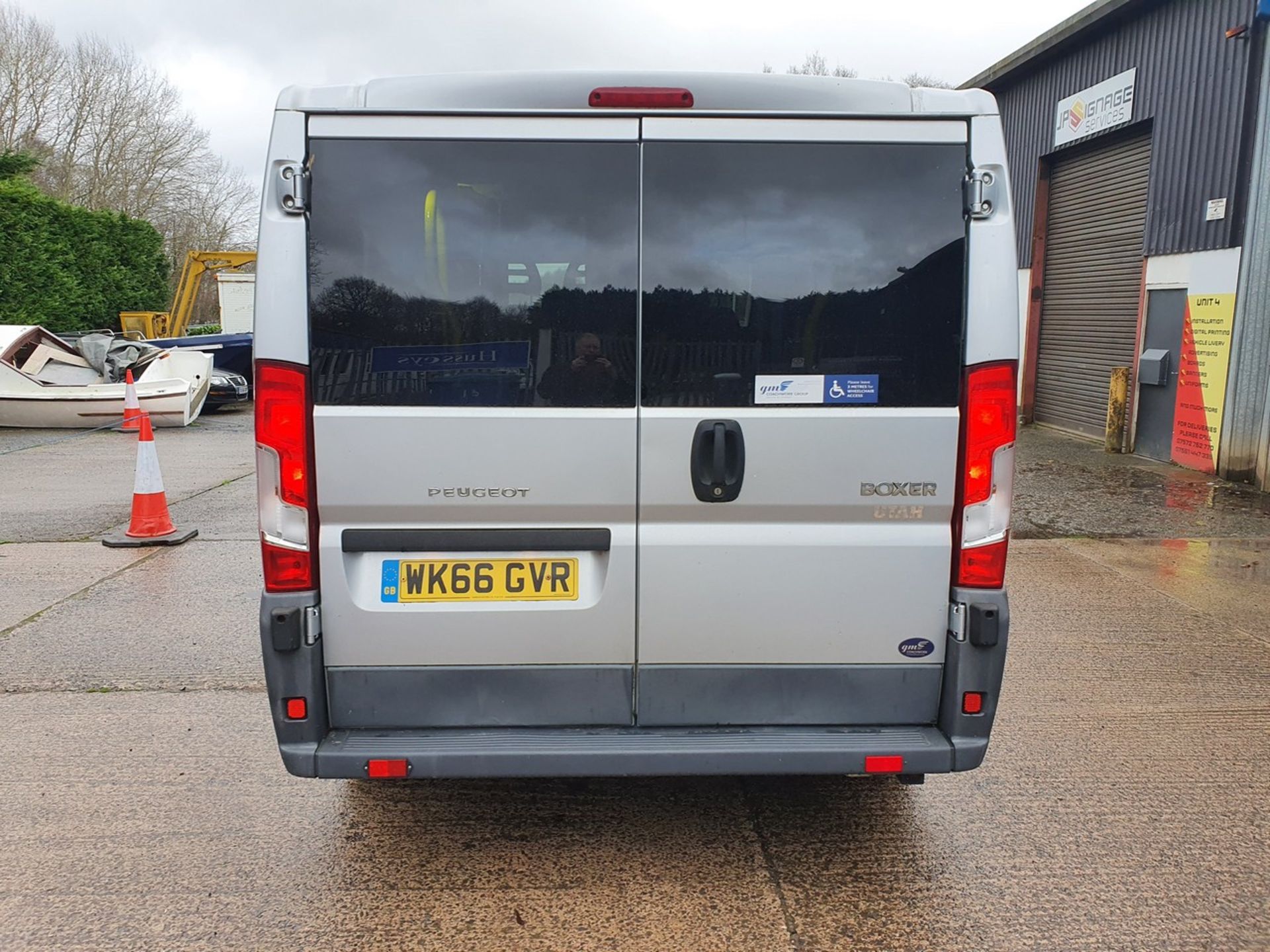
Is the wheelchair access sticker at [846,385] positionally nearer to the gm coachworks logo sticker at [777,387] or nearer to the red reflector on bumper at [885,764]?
the gm coachworks logo sticker at [777,387]

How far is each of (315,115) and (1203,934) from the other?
345 centimetres

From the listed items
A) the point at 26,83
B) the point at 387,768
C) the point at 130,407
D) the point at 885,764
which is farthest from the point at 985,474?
the point at 26,83

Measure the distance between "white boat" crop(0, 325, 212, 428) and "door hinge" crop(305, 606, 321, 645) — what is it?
12.7 meters

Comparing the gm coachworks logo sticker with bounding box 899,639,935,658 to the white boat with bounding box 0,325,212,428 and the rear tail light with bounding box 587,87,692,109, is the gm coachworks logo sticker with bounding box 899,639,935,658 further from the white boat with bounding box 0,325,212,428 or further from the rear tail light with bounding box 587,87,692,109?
the white boat with bounding box 0,325,212,428

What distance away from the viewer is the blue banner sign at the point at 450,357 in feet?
9.47

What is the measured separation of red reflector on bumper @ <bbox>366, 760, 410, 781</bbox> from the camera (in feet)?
9.78

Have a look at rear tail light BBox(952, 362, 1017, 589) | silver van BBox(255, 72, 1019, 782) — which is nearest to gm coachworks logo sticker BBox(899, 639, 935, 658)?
silver van BBox(255, 72, 1019, 782)

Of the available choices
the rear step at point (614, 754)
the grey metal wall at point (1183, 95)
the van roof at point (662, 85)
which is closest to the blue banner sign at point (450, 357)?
the van roof at point (662, 85)

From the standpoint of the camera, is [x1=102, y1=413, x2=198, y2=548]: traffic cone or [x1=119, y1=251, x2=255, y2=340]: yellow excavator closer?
[x1=102, y1=413, x2=198, y2=548]: traffic cone

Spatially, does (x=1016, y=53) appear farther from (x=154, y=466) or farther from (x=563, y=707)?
(x=563, y=707)

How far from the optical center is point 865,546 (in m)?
3.04

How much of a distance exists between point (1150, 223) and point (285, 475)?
38.9 ft

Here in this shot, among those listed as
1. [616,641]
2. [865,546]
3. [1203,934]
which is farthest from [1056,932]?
[616,641]

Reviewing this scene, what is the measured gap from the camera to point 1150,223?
1194 cm
